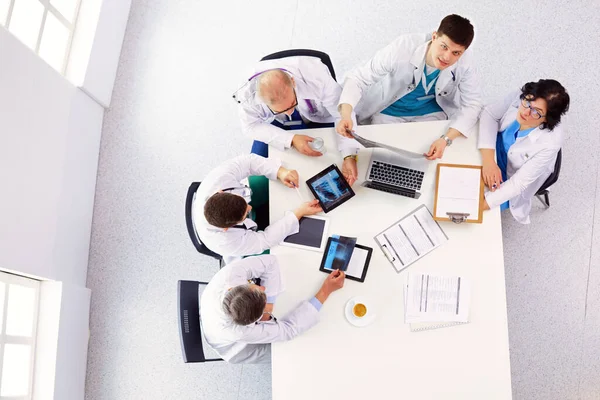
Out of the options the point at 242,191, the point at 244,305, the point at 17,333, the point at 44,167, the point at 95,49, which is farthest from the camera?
the point at 95,49

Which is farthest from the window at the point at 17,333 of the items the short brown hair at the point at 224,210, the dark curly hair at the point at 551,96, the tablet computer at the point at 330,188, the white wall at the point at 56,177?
the dark curly hair at the point at 551,96

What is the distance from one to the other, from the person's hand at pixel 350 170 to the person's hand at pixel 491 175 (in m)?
0.58

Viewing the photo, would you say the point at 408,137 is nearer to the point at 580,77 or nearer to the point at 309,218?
the point at 309,218

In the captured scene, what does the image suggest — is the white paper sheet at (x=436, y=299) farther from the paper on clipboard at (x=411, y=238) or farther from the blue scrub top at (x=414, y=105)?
the blue scrub top at (x=414, y=105)

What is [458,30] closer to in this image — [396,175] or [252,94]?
[396,175]

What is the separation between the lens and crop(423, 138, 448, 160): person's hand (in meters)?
2.40

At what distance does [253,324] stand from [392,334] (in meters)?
0.60

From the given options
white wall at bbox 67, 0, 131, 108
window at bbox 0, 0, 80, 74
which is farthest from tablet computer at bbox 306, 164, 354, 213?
window at bbox 0, 0, 80, 74

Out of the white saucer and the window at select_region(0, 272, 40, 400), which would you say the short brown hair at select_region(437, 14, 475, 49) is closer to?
the white saucer

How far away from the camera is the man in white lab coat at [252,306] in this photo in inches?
82.4

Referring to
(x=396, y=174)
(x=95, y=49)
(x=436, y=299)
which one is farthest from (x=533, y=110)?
(x=95, y=49)

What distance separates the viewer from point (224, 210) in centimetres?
215

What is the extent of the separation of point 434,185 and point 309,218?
597mm

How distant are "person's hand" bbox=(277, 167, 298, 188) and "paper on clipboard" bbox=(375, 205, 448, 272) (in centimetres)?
45
